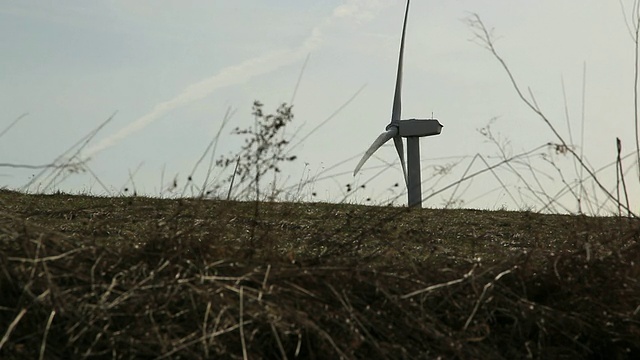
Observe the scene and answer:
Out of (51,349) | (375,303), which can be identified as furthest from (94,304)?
(375,303)

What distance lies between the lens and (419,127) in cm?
1842

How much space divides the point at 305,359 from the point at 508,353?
100 cm

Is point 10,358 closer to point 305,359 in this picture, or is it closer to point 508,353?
point 305,359

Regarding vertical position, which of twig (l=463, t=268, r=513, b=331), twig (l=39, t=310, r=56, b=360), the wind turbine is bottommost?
twig (l=39, t=310, r=56, b=360)

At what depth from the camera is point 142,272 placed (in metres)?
4.30

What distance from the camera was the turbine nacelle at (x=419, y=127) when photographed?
18203 millimetres

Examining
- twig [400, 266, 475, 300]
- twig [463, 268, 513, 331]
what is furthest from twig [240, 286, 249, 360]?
twig [463, 268, 513, 331]

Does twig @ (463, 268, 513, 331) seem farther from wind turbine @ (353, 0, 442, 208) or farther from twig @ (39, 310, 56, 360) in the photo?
wind turbine @ (353, 0, 442, 208)

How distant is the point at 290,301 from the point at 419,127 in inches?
570

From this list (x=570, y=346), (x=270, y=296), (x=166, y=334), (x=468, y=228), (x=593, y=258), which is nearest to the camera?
(x=166, y=334)

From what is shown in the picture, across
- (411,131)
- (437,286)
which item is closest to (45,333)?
(437,286)

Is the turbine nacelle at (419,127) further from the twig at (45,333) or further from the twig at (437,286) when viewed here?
the twig at (45,333)

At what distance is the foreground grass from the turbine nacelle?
43.0 ft

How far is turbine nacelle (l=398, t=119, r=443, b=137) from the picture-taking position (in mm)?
18203
